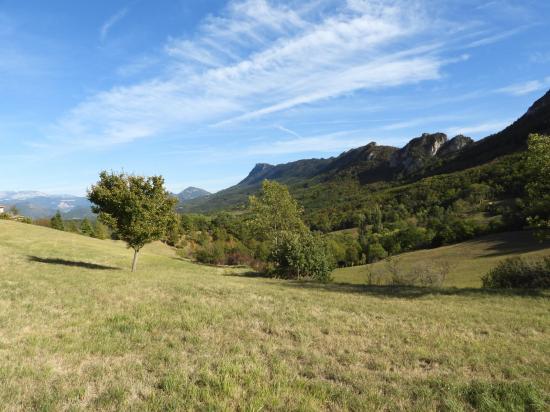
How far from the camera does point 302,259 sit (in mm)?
47781

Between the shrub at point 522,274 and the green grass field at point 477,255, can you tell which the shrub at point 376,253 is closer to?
the green grass field at point 477,255

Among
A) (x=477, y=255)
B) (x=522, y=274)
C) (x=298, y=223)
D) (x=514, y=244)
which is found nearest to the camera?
(x=522, y=274)

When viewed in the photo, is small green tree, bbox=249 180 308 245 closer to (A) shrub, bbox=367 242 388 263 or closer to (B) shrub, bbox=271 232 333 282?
(B) shrub, bbox=271 232 333 282

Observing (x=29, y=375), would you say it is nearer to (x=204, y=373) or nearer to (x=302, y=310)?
(x=204, y=373)

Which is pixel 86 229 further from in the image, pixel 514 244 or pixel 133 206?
pixel 514 244

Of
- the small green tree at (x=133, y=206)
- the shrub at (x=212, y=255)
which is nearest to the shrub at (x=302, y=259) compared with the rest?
the small green tree at (x=133, y=206)

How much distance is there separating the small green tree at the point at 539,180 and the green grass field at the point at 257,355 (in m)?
11.3

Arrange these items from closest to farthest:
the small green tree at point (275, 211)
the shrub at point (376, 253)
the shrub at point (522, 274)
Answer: the shrub at point (522, 274) < the small green tree at point (275, 211) < the shrub at point (376, 253)

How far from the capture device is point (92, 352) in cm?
971

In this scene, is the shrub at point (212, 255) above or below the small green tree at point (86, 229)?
below

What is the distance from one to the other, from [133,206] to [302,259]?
2216cm

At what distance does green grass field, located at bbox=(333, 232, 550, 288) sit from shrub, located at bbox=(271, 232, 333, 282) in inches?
472

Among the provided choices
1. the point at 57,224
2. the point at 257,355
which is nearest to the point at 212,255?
the point at 57,224

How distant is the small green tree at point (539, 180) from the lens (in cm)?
2575
